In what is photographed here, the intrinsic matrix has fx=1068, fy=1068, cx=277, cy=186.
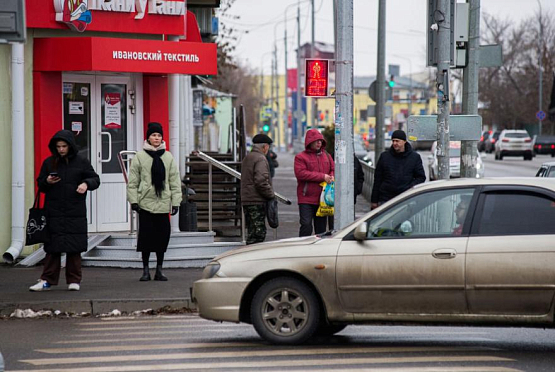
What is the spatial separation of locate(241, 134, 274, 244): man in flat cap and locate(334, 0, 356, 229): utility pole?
122cm

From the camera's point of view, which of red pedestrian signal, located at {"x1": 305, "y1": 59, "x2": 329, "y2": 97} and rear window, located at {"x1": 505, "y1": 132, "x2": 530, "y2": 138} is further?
rear window, located at {"x1": 505, "y1": 132, "x2": 530, "y2": 138}

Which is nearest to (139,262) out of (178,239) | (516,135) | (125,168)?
(178,239)

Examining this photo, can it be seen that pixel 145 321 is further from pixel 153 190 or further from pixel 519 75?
pixel 519 75

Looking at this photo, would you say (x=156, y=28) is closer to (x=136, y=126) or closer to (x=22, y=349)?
(x=136, y=126)

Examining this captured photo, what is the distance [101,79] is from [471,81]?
5507 mm

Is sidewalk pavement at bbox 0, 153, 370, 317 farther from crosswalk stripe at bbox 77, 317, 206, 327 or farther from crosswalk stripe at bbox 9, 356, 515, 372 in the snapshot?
crosswalk stripe at bbox 9, 356, 515, 372

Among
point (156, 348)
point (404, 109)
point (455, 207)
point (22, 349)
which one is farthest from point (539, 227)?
point (404, 109)

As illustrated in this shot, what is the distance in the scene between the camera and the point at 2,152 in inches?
572

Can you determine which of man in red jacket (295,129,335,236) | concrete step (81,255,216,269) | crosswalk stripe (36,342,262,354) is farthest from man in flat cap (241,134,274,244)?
crosswalk stripe (36,342,262,354)

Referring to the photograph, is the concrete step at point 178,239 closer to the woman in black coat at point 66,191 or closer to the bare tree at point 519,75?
the woman in black coat at point 66,191

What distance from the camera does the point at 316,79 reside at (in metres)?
13.6

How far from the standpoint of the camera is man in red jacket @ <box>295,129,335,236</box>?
13.8 meters

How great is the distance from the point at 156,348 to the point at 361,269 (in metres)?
1.78

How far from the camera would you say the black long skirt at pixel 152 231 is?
12.4 meters
